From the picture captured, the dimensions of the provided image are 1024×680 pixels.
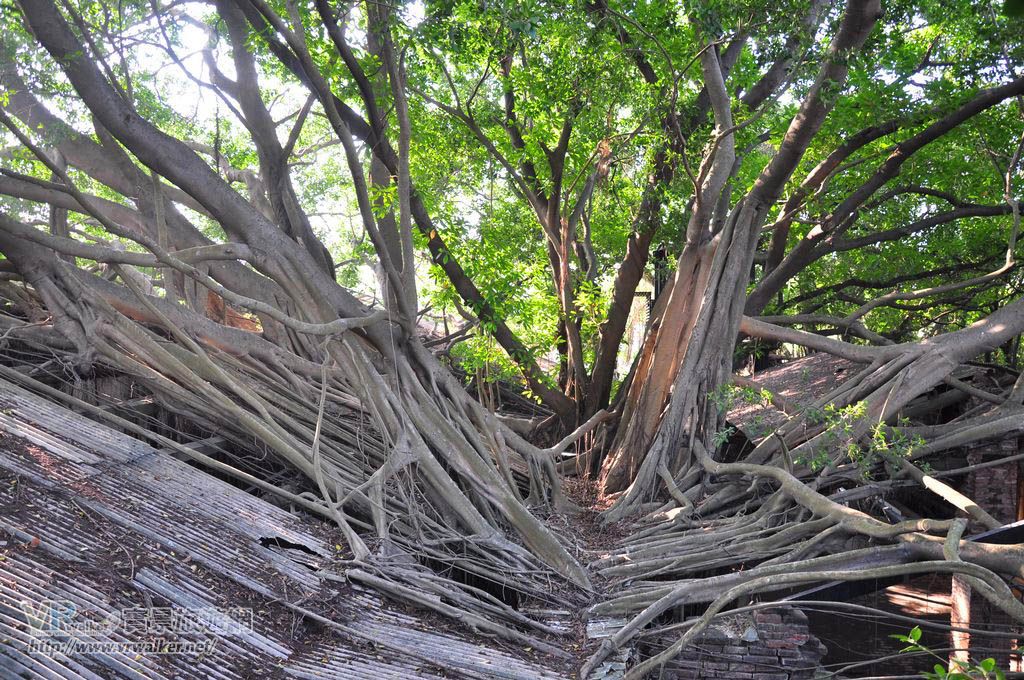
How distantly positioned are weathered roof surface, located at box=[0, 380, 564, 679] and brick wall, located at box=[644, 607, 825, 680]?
121 cm

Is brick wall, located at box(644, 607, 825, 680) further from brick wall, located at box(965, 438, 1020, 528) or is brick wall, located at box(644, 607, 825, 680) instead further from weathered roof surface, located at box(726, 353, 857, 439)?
brick wall, located at box(965, 438, 1020, 528)

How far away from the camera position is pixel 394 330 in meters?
6.05

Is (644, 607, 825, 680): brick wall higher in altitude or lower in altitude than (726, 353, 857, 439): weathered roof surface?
lower

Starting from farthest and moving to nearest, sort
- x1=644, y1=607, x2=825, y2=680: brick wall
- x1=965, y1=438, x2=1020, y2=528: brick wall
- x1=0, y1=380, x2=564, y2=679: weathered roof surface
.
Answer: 1. x1=965, y1=438, x2=1020, y2=528: brick wall
2. x1=644, y1=607, x2=825, y2=680: brick wall
3. x1=0, y1=380, x2=564, y2=679: weathered roof surface

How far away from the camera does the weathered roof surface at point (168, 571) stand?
9.62ft

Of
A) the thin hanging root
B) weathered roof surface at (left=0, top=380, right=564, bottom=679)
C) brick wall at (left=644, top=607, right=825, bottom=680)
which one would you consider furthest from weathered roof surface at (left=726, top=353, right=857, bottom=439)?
weathered roof surface at (left=0, top=380, right=564, bottom=679)

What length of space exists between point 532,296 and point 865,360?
438cm

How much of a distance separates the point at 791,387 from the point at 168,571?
19.8 ft

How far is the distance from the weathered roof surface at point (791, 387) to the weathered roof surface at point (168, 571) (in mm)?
3427

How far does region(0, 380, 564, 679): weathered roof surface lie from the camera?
293cm

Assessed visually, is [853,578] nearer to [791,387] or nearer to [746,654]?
[746,654]

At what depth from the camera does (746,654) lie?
190 inches

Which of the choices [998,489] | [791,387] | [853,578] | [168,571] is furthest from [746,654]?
[998,489]

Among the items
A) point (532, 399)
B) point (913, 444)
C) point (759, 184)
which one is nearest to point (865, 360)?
point (913, 444)
